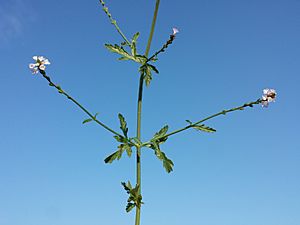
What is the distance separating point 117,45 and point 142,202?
1.67m

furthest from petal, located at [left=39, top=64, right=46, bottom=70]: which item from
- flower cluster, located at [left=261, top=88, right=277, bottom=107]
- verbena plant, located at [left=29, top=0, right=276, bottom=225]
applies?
flower cluster, located at [left=261, top=88, right=277, bottom=107]

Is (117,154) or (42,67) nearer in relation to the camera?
(42,67)

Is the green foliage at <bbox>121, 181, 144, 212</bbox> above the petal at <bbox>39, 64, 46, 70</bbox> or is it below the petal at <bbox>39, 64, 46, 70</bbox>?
below

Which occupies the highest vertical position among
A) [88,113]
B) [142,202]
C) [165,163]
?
[88,113]

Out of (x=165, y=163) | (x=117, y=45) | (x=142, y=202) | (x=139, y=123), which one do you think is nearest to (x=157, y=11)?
(x=117, y=45)

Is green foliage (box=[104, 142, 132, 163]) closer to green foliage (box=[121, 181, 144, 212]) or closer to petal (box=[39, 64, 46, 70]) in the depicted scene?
green foliage (box=[121, 181, 144, 212])

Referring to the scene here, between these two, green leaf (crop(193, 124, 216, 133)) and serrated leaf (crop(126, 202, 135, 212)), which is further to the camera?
green leaf (crop(193, 124, 216, 133))

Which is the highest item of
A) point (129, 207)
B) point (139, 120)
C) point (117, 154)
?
point (139, 120)

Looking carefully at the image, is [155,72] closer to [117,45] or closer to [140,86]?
[140,86]

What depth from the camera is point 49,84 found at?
3971 millimetres

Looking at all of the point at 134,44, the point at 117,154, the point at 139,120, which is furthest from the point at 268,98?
the point at 117,154

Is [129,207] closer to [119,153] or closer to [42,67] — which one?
[119,153]

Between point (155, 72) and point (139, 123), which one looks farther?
point (155, 72)

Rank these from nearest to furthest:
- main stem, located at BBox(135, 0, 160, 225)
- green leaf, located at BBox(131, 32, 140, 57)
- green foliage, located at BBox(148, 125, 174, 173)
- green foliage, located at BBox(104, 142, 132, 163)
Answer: main stem, located at BBox(135, 0, 160, 225) → green foliage, located at BBox(104, 142, 132, 163) → green foliage, located at BBox(148, 125, 174, 173) → green leaf, located at BBox(131, 32, 140, 57)
